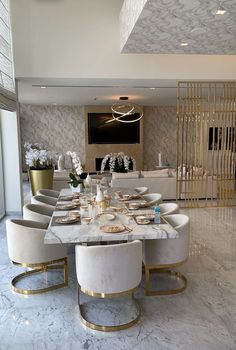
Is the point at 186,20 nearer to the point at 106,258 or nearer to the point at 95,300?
the point at 106,258

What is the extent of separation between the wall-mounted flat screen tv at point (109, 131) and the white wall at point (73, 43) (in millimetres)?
6273

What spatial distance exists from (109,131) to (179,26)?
8.29 m

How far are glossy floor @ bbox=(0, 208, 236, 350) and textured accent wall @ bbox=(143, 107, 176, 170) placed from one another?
30.8 ft

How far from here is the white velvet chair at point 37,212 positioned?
4.01 metres

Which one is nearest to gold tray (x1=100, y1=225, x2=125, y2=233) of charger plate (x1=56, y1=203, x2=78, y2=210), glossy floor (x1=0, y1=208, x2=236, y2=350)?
glossy floor (x1=0, y1=208, x2=236, y2=350)

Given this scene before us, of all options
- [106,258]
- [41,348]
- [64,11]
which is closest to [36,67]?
[64,11]

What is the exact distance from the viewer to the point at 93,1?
5965 mm

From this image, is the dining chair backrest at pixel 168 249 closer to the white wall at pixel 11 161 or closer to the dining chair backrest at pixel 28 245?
the dining chair backrest at pixel 28 245

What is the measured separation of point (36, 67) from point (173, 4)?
3279mm

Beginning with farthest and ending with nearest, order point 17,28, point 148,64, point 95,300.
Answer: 1. point 148,64
2. point 17,28
3. point 95,300

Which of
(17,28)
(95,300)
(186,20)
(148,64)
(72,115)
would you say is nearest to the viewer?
(95,300)

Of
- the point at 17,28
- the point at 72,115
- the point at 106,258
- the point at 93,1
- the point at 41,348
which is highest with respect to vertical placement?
the point at 93,1

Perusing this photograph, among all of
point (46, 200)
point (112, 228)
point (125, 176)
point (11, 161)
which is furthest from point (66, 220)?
point (125, 176)

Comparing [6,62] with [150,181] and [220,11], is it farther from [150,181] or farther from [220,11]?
[150,181]
